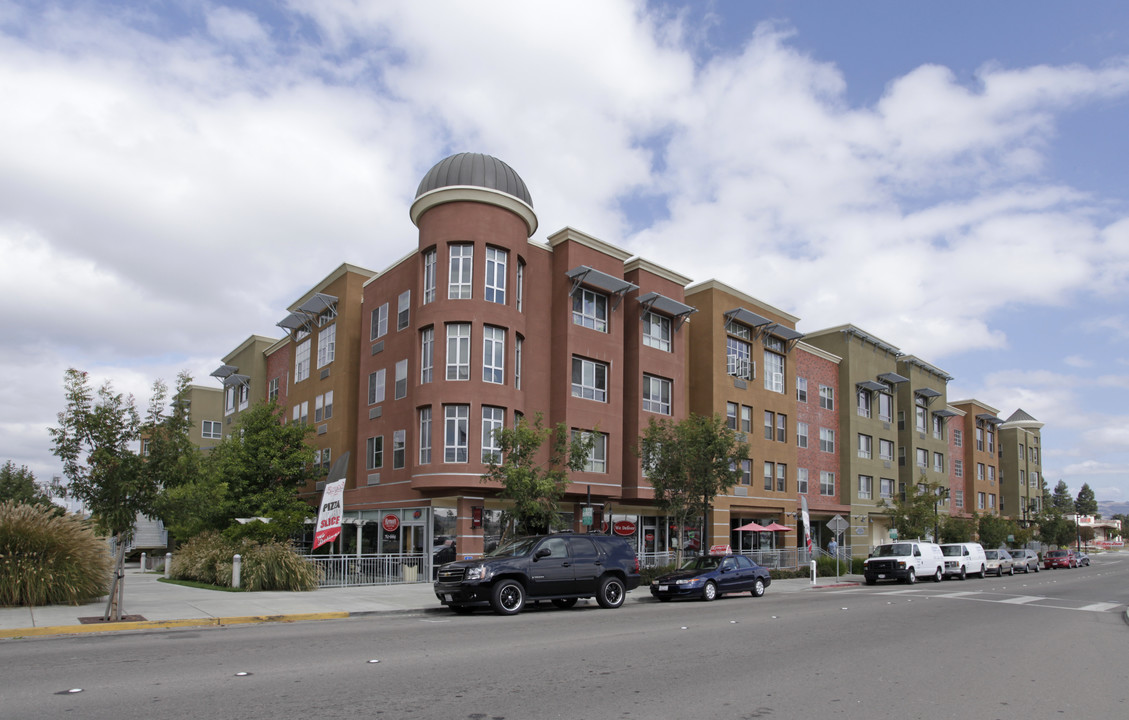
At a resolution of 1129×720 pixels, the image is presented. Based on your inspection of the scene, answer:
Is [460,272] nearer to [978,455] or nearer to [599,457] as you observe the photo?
[599,457]

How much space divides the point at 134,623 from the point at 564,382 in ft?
64.8

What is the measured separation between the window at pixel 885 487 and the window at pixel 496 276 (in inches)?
1313

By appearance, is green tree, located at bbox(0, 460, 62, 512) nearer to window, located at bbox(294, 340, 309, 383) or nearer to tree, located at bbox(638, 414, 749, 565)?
window, located at bbox(294, 340, 309, 383)

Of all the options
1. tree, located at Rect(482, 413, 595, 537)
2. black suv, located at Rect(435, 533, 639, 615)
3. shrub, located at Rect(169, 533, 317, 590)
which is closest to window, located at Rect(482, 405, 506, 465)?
tree, located at Rect(482, 413, 595, 537)

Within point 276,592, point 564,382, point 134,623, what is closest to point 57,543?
point 134,623

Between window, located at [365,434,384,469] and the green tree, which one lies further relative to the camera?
the green tree

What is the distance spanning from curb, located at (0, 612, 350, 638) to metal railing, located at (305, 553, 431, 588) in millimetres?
6471

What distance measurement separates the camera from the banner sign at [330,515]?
2423cm

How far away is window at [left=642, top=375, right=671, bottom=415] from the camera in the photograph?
117 feet

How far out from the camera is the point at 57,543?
17.2 meters

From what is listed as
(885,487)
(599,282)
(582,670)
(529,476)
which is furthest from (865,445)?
(582,670)

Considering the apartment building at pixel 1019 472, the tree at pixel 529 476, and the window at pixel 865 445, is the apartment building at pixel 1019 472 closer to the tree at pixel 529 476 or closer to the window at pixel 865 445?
the window at pixel 865 445

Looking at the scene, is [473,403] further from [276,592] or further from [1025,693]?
[1025,693]

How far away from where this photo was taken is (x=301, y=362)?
42.2m
